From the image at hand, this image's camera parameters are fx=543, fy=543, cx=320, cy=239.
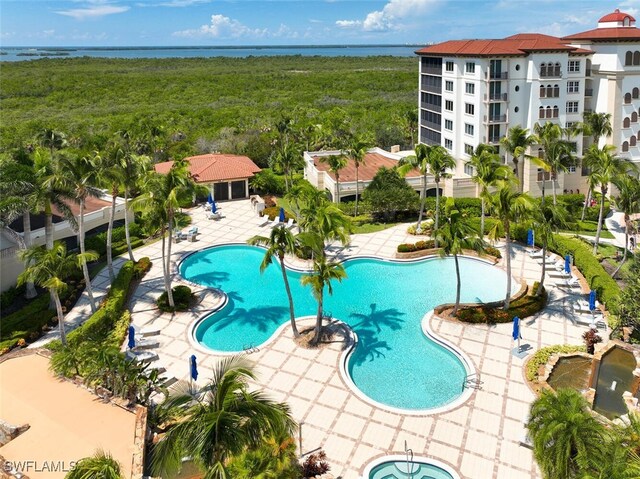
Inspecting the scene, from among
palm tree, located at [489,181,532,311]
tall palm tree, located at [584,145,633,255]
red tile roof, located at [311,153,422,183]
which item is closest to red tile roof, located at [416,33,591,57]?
tall palm tree, located at [584,145,633,255]

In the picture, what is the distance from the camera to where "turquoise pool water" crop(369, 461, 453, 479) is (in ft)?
56.4

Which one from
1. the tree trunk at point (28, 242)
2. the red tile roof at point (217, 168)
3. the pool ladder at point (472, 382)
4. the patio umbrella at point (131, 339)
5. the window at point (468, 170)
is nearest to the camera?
the pool ladder at point (472, 382)

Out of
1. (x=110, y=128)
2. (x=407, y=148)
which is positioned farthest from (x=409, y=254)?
(x=110, y=128)

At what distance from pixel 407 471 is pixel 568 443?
598 centimetres

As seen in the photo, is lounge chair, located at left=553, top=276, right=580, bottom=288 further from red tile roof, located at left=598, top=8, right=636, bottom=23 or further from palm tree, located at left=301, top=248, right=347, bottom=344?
red tile roof, located at left=598, top=8, right=636, bottom=23

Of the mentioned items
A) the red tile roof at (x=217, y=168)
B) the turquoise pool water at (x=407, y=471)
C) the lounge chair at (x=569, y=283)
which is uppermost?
the red tile roof at (x=217, y=168)

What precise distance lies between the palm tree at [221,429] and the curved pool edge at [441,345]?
28.6 ft

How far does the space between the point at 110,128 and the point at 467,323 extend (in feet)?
212

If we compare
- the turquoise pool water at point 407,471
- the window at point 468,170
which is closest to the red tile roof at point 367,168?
the window at point 468,170

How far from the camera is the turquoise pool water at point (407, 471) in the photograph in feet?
56.4

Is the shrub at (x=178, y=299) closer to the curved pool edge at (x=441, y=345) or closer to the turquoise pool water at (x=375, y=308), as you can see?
the turquoise pool water at (x=375, y=308)

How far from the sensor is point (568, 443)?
12805 mm

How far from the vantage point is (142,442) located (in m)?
16.8

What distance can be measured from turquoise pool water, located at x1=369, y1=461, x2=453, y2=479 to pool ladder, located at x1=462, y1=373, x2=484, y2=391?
492 centimetres
